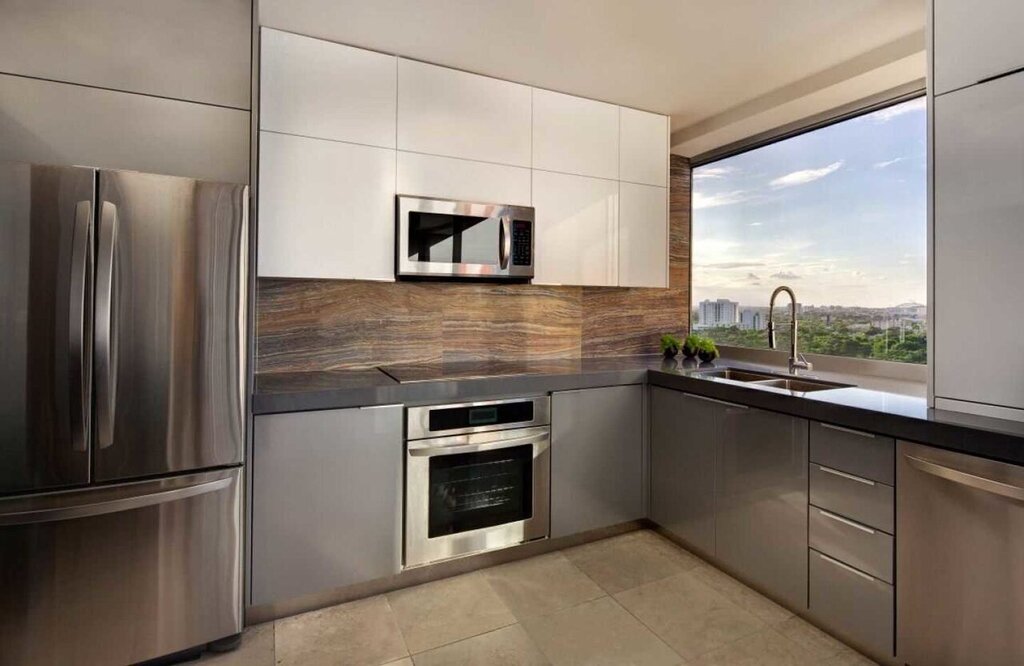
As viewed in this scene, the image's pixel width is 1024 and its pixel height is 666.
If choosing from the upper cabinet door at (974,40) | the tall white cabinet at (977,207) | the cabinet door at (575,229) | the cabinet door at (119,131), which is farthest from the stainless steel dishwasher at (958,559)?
the cabinet door at (119,131)

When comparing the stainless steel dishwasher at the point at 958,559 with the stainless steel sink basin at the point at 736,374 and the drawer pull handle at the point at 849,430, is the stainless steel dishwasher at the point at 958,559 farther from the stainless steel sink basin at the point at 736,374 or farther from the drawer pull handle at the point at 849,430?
the stainless steel sink basin at the point at 736,374

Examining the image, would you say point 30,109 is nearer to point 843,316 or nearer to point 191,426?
point 191,426

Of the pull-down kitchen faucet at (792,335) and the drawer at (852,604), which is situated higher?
the pull-down kitchen faucet at (792,335)

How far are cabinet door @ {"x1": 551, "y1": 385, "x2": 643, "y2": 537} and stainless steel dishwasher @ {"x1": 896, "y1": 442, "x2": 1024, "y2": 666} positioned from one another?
4.07ft

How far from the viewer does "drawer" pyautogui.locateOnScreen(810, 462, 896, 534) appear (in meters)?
1.71

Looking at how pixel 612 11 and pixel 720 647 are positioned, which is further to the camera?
pixel 612 11

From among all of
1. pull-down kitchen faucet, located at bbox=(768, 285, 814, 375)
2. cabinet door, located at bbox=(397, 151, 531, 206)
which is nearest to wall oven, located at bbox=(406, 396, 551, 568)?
cabinet door, located at bbox=(397, 151, 531, 206)

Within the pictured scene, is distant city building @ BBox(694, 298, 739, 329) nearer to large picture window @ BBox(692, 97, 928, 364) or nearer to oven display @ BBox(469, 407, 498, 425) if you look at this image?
large picture window @ BBox(692, 97, 928, 364)

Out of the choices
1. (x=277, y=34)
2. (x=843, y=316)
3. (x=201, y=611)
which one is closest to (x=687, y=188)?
(x=843, y=316)

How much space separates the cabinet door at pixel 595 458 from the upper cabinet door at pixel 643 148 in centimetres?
133

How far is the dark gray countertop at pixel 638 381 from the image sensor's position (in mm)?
1543

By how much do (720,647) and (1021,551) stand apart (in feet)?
3.17

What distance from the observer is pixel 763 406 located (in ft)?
6.98

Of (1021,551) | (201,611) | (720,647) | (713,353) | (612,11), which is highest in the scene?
(612,11)
